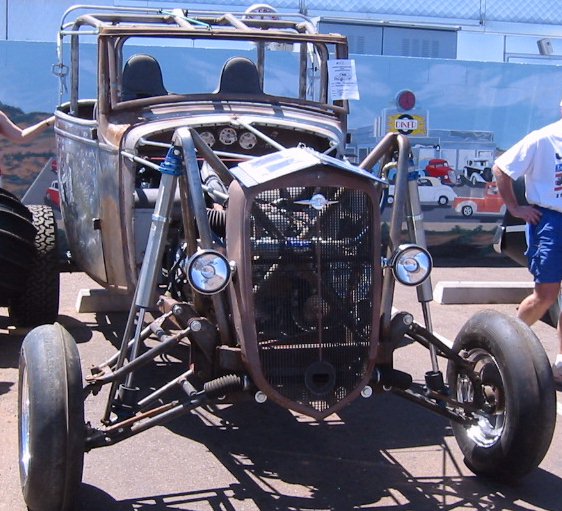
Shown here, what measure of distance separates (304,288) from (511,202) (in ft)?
8.04

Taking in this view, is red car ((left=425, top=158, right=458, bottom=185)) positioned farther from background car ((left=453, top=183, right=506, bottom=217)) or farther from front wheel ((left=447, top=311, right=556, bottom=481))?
front wheel ((left=447, top=311, right=556, bottom=481))

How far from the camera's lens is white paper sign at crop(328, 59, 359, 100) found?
17.5 feet

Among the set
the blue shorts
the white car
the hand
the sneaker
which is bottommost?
the sneaker

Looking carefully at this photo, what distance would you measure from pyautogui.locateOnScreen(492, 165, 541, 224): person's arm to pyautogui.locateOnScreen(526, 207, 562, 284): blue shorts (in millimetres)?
46

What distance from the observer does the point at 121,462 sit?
4.33 metres

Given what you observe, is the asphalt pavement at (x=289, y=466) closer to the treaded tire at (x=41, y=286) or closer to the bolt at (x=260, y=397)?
the bolt at (x=260, y=397)

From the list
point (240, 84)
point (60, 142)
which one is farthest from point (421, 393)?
point (60, 142)

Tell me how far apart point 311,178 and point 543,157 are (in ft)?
8.02

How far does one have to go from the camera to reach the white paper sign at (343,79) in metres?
5.35

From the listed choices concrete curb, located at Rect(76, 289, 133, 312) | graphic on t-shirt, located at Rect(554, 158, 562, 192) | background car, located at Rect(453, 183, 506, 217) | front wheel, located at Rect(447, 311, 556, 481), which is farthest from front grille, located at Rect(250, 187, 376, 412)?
background car, located at Rect(453, 183, 506, 217)

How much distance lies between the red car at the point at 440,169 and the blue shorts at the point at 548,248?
4750 millimetres

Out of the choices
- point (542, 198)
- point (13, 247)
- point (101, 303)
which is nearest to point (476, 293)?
point (542, 198)

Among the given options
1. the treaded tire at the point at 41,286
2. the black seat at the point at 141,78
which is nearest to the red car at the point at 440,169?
the black seat at the point at 141,78

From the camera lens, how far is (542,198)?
5645 mm
